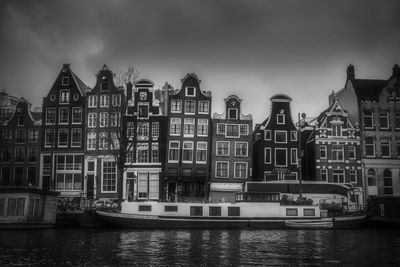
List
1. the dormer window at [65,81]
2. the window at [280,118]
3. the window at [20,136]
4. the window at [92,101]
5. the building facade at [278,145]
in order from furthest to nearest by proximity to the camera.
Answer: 1. the dormer window at [65,81]
2. the window at [20,136]
3. the window at [92,101]
4. the window at [280,118]
5. the building facade at [278,145]

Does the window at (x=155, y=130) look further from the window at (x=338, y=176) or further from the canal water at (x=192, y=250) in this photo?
the canal water at (x=192, y=250)

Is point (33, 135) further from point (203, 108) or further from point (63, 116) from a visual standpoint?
point (203, 108)

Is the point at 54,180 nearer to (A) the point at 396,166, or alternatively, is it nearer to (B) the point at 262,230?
(B) the point at 262,230

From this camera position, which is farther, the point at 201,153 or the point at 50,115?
the point at 50,115

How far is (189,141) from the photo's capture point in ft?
212

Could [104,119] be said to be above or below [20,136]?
above

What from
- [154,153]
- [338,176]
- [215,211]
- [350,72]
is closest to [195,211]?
[215,211]

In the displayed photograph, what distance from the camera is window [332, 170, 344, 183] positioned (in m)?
64.5

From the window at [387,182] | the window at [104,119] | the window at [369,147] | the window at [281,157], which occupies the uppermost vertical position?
the window at [104,119]

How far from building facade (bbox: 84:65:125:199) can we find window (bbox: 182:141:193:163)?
345 inches

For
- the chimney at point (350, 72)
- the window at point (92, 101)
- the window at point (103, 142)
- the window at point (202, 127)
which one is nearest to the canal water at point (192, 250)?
the window at point (103, 142)

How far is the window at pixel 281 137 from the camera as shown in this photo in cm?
6544

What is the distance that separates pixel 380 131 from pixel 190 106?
26.4 meters

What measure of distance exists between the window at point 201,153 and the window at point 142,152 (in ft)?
22.1
